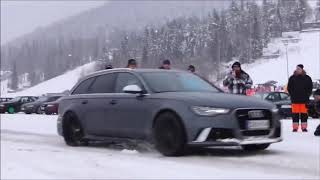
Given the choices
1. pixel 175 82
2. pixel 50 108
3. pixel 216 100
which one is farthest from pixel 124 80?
pixel 50 108

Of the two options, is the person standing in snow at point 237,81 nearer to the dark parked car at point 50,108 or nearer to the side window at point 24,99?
the dark parked car at point 50,108

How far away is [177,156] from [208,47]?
129299 millimetres

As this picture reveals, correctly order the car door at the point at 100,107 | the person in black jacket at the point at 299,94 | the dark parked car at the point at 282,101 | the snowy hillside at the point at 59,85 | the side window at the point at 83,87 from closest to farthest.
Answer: the car door at the point at 100,107
the side window at the point at 83,87
the person in black jacket at the point at 299,94
the dark parked car at the point at 282,101
the snowy hillside at the point at 59,85

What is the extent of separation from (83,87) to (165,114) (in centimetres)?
288

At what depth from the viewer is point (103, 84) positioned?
1080 centimetres

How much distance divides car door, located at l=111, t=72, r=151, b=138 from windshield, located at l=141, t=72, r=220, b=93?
0.67 ft

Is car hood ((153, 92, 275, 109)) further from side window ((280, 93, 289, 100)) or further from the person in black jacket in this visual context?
side window ((280, 93, 289, 100))

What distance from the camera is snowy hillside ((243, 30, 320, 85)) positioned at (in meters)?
105

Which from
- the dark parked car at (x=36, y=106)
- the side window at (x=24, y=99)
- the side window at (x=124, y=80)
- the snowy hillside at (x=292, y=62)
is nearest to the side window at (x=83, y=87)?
the side window at (x=124, y=80)

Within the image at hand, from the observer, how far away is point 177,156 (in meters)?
8.84

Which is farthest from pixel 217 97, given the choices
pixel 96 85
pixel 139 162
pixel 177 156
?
pixel 96 85

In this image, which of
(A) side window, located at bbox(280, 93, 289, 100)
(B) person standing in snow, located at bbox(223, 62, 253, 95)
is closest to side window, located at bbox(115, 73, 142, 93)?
(B) person standing in snow, located at bbox(223, 62, 253, 95)

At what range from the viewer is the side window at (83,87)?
11.3 m

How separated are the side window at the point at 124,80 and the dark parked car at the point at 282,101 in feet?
58.0
